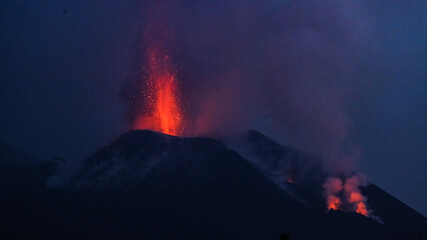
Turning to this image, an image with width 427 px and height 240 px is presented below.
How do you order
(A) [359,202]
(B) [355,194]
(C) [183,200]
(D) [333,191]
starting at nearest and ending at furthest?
(C) [183,200]
(A) [359,202]
(B) [355,194]
(D) [333,191]

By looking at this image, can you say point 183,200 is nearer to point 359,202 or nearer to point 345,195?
point 345,195

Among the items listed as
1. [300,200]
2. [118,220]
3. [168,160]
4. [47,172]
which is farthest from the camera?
[47,172]

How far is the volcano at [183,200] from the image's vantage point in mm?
72375

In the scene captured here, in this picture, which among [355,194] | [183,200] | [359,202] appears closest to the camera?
[183,200]

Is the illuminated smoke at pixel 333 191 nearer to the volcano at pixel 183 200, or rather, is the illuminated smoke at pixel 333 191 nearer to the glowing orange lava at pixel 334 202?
the glowing orange lava at pixel 334 202

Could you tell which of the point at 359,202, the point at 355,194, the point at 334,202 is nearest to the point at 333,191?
the point at 334,202

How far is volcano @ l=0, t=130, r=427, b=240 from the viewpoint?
72.4 m

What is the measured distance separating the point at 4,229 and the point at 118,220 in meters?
13.6

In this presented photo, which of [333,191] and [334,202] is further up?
[333,191]

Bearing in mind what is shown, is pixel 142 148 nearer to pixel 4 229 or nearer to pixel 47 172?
pixel 47 172

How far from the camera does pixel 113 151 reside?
9269 centimetres

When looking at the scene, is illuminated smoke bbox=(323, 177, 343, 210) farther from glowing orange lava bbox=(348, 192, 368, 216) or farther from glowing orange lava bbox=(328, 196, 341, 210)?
glowing orange lava bbox=(348, 192, 368, 216)

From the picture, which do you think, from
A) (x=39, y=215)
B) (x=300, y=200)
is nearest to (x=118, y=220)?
(x=39, y=215)

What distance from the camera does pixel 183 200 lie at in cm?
8012
